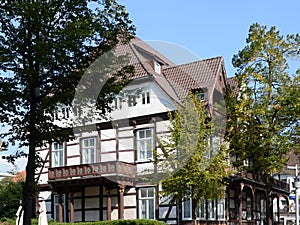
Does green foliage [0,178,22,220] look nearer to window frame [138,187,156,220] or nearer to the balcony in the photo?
the balcony

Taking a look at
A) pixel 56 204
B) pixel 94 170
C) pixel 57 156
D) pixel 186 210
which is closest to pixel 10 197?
pixel 56 204

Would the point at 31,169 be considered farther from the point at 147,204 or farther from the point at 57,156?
the point at 57,156

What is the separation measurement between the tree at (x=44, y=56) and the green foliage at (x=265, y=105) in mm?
8855

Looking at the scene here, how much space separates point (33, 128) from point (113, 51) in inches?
109

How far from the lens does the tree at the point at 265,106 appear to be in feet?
66.3

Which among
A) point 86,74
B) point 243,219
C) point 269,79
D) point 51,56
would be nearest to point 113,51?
point 86,74

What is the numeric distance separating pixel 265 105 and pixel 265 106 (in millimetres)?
39

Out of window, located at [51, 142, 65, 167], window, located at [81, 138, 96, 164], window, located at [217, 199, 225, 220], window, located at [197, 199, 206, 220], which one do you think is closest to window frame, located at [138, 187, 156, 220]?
window, located at [197, 199, 206, 220]

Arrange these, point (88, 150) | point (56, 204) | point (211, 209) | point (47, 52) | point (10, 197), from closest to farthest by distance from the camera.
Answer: point (47, 52) < point (211, 209) < point (88, 150) < point (10, 197) < point (56, 204)

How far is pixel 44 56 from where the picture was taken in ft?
38.0

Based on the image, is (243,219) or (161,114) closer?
(161,114)

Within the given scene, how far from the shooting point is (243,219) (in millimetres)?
30828

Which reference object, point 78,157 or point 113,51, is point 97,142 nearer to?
point 78,157

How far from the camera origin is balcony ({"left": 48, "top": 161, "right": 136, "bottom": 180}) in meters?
25.2
